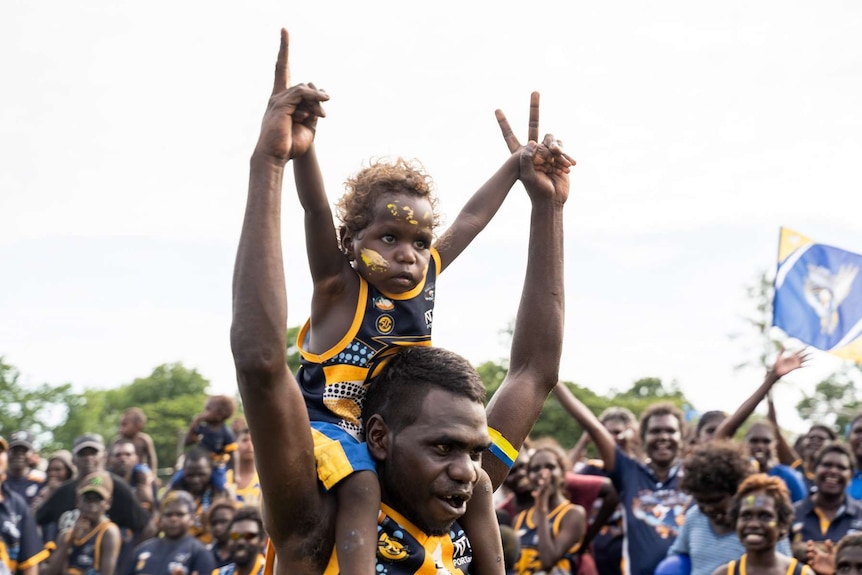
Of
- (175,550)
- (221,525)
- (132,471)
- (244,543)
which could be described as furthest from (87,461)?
(244,543)

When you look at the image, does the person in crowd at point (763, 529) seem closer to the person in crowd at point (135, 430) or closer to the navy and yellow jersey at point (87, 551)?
the navy and yellow jersey at point (87, 551)

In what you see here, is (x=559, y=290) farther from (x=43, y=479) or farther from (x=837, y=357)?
(x=43, y=479)

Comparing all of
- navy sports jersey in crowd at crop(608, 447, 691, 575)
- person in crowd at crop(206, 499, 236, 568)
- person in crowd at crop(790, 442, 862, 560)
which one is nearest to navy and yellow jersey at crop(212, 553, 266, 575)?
person in crowd at crop(206, 499, 236, 568)

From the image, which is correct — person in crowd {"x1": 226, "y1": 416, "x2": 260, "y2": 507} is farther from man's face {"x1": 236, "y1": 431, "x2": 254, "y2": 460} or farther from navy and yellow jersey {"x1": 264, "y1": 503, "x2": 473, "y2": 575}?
navy and yellow jersey {"x1": 264, "y1": 503, "x2": 473, "y2": 575}

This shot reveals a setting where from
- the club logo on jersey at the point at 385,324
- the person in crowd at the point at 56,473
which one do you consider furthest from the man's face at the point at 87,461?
the club logo on jersey at the point at 385,324

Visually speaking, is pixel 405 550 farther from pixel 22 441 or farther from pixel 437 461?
pixel 22 441

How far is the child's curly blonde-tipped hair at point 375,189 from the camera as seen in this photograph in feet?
12.1

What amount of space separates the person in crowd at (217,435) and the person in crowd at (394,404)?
819 cm

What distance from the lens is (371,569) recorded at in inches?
118

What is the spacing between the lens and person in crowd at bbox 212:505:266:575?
8.30 meters

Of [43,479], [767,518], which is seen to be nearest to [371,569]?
[767,518]

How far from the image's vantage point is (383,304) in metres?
3.52

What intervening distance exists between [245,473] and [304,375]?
7.60m

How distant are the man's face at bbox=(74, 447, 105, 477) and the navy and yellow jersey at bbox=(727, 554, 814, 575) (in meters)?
6.91
